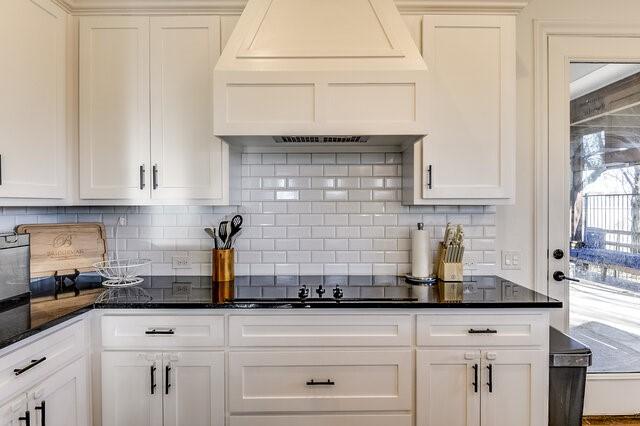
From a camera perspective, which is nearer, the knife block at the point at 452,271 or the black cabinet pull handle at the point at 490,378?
the black cabinet pull handle at the point at 490,378

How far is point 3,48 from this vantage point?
1.74m

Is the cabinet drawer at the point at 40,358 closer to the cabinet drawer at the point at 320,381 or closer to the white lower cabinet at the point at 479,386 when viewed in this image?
the cabinet drawer at the point at 320,381

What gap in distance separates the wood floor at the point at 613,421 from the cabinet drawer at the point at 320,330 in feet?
5.32

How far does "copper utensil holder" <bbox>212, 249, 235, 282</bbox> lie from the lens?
7.34ft

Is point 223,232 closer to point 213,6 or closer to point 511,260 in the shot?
point 213,6

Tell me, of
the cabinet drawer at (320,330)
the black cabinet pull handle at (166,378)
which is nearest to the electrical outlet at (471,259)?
the cabinet drawer at (320,330)

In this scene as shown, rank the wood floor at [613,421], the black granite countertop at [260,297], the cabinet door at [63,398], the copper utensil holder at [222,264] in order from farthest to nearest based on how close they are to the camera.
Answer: the wood floor at [613,421] → the copper utensil holder at [222,264] → the black granite countertop at [260,297] → the cabinet door at [63,398]

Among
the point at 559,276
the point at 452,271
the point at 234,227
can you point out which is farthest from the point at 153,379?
the point at 559,276

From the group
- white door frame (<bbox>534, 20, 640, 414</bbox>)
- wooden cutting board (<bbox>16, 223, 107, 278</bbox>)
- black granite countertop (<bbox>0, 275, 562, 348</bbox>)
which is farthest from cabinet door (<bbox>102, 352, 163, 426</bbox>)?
white door frame (<bbox>534, 20, 640, 414</bbox>)

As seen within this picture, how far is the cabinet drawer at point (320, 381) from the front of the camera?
5.93 ft

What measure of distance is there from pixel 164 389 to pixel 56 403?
421 mm

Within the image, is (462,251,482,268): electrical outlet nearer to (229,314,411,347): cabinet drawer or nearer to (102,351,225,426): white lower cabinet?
(229,314,411,347): cabinet drawer

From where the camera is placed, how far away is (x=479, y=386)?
1802mm

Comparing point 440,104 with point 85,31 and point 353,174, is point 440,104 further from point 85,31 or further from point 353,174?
point 85,31
